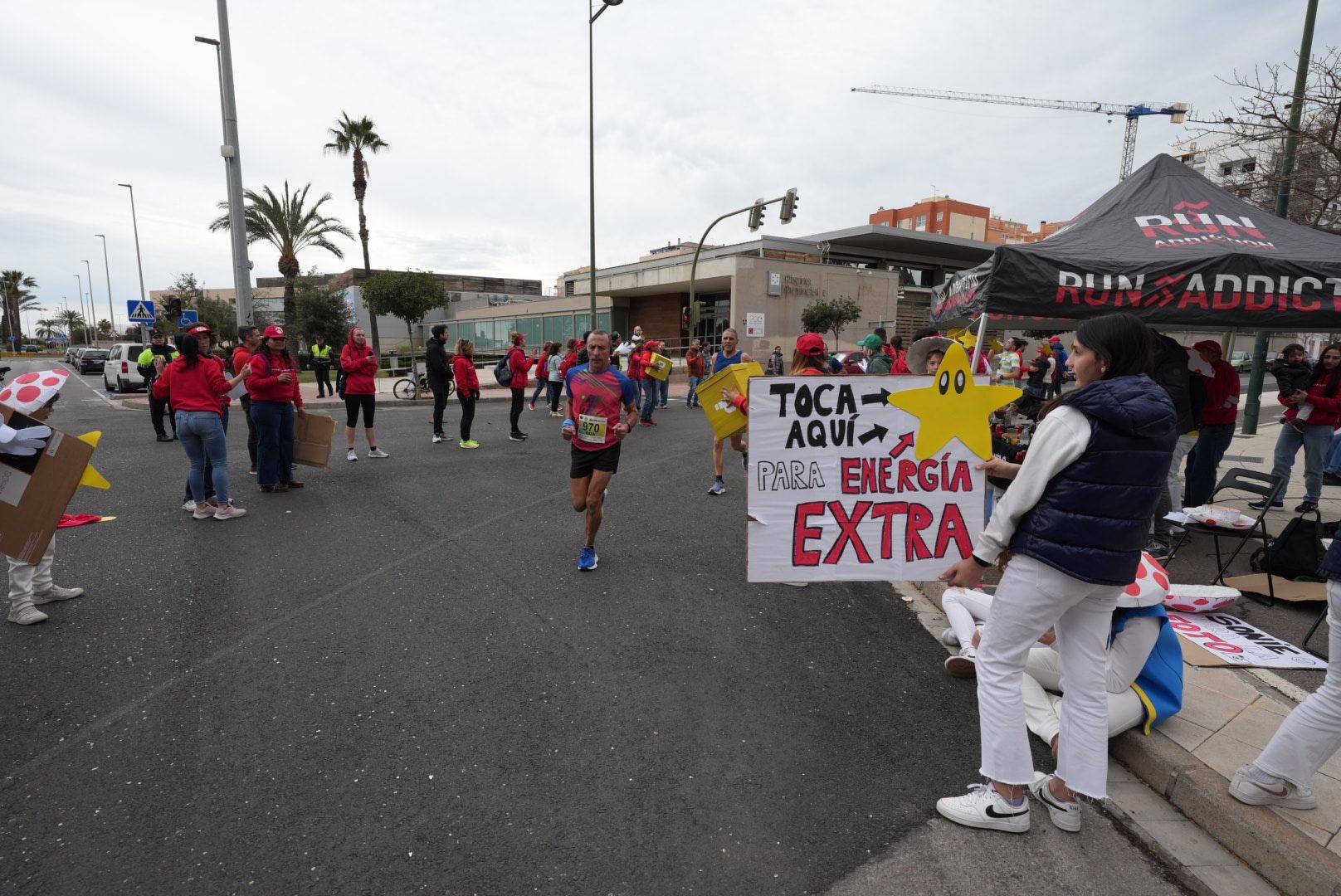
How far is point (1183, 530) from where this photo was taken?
216 inches

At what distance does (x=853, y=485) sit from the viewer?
3.71 m

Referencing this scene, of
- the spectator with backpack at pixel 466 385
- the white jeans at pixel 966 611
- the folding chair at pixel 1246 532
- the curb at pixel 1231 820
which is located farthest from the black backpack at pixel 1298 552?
the spectator with backpack at pixel 466 385

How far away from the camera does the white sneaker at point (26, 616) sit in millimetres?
4070

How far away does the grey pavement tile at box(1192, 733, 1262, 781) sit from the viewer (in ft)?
9.24

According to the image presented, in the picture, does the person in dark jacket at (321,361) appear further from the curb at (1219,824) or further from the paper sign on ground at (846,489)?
the curb at (1219,824)

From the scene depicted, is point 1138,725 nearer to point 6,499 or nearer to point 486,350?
point 6,499

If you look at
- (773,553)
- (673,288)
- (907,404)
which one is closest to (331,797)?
(773,553)

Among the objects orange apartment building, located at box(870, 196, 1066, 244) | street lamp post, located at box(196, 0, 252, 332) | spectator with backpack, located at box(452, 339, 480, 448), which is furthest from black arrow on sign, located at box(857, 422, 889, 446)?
orange apartment building, located at box(870, 196, 1066, 244)

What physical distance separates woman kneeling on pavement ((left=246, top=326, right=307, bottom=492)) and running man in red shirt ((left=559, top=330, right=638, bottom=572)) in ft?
13.0

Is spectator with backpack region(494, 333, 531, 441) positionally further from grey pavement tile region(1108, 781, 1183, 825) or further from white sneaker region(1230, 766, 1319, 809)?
white sneaker region(1230, 766, 1319, 809)

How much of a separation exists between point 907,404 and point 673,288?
38.4 metres

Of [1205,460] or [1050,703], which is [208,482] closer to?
[1050,703]

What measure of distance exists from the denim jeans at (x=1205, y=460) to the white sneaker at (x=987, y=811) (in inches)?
203

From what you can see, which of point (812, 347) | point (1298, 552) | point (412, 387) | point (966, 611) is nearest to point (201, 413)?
point (812, 347)
